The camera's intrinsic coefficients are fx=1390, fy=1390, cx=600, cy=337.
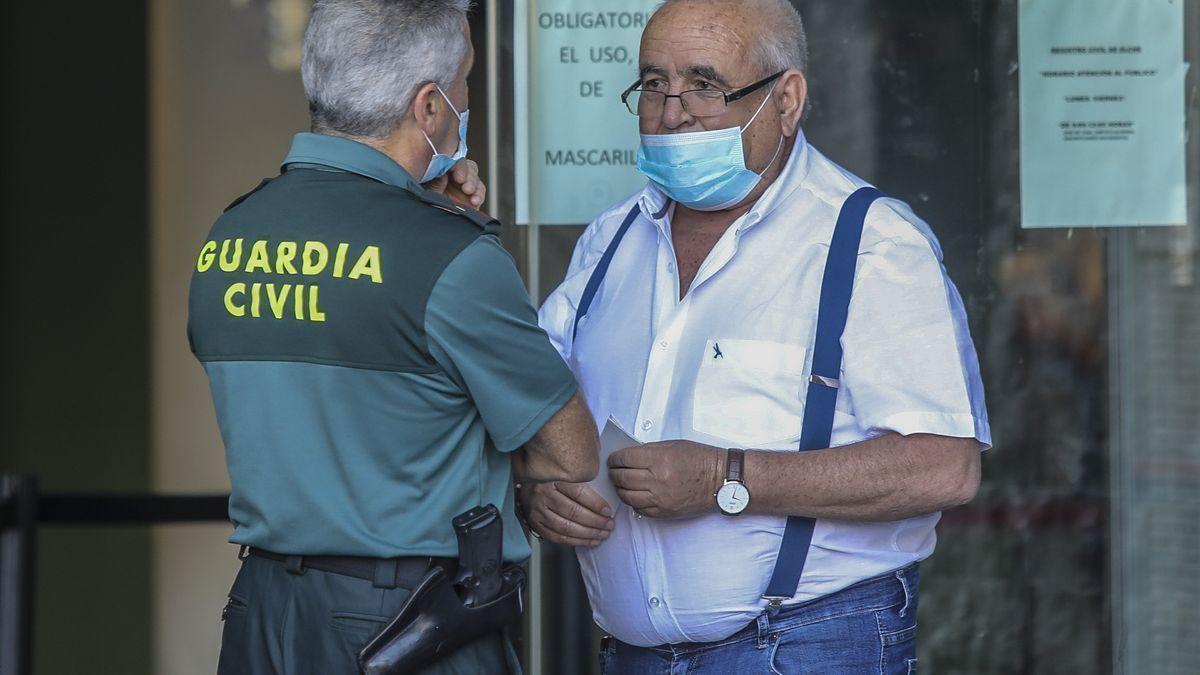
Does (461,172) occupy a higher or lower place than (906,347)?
higher

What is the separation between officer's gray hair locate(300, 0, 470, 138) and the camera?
211 cm

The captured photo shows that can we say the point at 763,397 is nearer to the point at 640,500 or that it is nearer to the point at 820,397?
the point at 820,397

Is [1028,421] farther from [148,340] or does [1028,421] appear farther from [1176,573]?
[148,340]

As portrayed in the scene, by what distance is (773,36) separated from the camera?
100 inches

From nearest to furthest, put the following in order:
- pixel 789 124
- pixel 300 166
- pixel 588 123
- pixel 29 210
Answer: pixel 300 166, pixel 789 124, pixel 588 123, pixel 29 210

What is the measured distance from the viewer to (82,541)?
5512mm

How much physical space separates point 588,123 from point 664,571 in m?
1.32

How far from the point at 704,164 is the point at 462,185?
0.44 metres

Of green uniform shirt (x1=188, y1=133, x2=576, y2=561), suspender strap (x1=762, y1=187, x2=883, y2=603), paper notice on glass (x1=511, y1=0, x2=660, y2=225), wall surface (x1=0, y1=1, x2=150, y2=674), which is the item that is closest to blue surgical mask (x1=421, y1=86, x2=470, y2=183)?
green uniform shirt (x1=188, y1=133, x2=576, y2=561)

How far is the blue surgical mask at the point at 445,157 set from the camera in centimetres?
223

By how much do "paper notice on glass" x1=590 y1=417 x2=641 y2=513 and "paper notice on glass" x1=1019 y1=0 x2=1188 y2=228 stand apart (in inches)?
61.4

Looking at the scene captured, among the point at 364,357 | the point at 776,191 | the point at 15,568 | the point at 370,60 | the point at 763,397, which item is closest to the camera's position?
the point at 364,357

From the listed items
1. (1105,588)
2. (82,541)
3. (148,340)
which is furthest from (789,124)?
(82,541)

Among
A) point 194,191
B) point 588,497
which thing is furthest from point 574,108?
point 194,191
